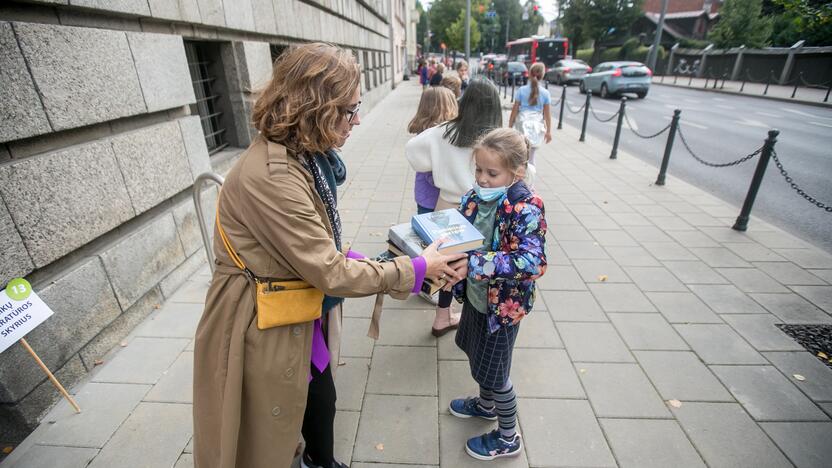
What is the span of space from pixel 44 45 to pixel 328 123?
95.8 inches

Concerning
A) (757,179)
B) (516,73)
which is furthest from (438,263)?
(516,73)

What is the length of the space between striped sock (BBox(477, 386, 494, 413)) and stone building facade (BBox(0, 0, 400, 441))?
1967 mm

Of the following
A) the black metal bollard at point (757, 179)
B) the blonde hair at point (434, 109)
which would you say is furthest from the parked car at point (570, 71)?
the blonde hair at point (434, 109)

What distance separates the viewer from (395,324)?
3.47 metres

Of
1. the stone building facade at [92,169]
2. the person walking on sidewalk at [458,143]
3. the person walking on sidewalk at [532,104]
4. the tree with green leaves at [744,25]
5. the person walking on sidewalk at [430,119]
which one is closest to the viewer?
the stone building facade at [92,169]

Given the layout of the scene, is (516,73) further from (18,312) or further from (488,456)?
(18,312)

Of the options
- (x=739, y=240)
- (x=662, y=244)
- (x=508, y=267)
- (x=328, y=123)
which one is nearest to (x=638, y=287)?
(x=662, y=244)

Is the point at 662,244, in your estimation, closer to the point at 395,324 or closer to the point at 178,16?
the point at 395,324

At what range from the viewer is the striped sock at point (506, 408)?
217 centimetres

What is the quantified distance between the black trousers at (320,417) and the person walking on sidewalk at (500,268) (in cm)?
77

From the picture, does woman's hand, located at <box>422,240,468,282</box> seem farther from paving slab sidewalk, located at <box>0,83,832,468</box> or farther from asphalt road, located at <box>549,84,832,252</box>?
asphalt road, located at <box>549,84,832,252</box>

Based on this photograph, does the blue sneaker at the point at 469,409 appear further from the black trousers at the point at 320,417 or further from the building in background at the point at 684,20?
the building in background at the point at 684,20

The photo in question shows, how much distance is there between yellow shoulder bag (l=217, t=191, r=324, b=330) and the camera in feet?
4.79

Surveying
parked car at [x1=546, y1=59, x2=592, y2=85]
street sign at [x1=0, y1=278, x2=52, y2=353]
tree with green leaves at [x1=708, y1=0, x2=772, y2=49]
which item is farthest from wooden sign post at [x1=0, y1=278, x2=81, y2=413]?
tree with green leaves at [x1=708, y1=0, x2=772, y2=49]
